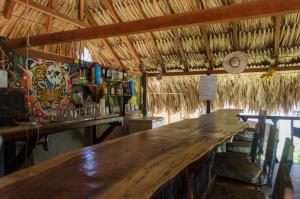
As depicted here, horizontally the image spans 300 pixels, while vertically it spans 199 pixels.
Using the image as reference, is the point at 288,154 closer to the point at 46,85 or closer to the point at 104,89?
the point at 46,85

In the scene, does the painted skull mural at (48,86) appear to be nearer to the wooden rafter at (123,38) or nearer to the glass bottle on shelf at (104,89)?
the glass bottle on shelf at (104,89)

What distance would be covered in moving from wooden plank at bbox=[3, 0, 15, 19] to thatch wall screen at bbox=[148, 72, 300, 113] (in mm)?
3989

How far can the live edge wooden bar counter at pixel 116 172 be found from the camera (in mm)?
890

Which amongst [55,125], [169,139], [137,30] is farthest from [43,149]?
[169,139]

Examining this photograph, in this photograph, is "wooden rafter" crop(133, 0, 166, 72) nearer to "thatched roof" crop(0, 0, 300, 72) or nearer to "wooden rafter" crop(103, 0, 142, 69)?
"thatched roof" crop(0, 0, 300, 72)

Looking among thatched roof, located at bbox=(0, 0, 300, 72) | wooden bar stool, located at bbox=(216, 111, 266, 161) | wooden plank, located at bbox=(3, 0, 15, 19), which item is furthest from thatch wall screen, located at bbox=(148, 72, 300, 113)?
wooden plank, located at bbox=(3, 0, 15, 19)

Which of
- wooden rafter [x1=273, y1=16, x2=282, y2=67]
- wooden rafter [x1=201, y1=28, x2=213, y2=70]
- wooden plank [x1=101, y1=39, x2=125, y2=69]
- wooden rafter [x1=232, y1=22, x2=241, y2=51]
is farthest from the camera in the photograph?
wooden plank [x1=101, y1=39, x2=125, y2=69]

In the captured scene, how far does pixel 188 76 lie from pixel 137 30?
13.6 ft

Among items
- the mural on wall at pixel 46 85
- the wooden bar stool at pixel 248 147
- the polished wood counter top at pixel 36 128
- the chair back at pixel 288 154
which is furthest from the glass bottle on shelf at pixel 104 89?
the chair back at pixel 288 154

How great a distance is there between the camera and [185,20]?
2.81m

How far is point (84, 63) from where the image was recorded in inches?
189

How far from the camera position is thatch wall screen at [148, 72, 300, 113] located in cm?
592

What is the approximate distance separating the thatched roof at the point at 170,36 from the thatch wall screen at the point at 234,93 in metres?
0.36

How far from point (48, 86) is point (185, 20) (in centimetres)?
246
